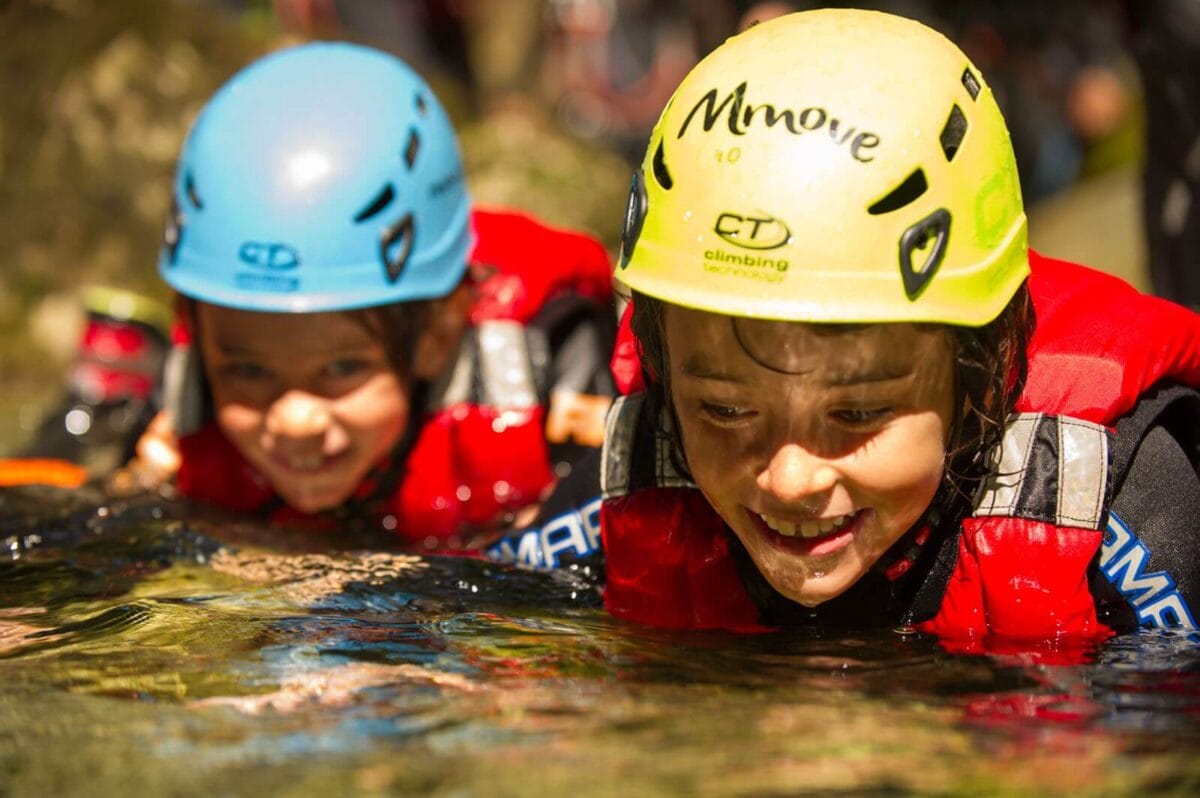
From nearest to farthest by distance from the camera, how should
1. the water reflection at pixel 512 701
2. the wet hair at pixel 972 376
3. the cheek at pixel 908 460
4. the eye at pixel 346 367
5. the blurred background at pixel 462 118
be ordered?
the water reflection at pixel 512 701
the cheek at pixel 908 460
the wet hair at pixel 972 376
the eye at pixel 346 367
the blurred background at pixel 462 118

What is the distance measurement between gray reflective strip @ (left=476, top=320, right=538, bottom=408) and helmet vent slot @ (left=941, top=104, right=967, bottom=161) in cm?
229

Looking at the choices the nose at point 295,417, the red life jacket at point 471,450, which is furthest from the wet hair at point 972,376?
the red life jacket at point 471,450

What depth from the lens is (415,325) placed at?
5.31m

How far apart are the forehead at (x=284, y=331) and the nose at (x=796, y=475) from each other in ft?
6.53

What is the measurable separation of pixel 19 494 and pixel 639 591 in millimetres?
2380

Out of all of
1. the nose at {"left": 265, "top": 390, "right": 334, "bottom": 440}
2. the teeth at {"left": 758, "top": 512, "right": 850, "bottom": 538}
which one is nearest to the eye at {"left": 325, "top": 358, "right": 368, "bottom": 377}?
the nose at {"left": 265, "top": 390, "right": 334, "bottom": 440}

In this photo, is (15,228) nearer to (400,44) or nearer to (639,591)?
(400,44)

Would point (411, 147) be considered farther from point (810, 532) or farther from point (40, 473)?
point (810, 532)

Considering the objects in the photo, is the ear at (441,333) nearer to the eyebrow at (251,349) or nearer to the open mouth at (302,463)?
the eyebrow at (251,349)

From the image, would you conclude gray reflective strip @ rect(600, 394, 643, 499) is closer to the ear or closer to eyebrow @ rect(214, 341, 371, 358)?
eyebrow @ rect(214, 341, 371, 358)

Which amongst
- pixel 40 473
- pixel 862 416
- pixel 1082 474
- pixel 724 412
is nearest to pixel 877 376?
pixel 862 416

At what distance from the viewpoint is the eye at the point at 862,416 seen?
333 cm

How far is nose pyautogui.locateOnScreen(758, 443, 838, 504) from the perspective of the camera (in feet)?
10.8

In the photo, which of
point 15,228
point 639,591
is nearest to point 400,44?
point 15,228
